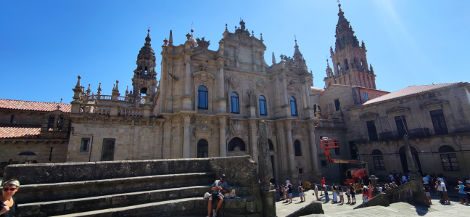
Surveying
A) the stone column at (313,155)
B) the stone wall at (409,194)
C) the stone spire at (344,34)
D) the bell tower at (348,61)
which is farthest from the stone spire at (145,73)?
the stone spire at (344,34)

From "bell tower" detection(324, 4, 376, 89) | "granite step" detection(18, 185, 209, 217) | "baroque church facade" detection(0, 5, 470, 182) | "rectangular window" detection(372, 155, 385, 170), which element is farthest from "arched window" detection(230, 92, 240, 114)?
"bell tower" detection(324, 4, 376, 89)

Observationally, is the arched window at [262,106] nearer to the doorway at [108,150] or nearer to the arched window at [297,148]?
the arched window at [297,148]

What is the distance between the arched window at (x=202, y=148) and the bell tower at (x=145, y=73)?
17457 mm

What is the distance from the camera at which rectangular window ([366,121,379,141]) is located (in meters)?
28.7

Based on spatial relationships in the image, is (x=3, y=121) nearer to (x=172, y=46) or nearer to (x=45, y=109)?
(x=45, y=109)

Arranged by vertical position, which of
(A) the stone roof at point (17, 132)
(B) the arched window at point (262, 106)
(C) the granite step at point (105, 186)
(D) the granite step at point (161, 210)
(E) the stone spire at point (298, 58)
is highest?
(E) the stone spire at point (298, 58)

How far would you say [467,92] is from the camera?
23000mm

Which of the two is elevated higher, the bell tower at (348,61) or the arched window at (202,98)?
the bell tower at (348,61)

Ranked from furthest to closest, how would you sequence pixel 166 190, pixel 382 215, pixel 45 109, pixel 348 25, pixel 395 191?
pixel 348 25 → pixel 45 109 → pixel 395 191 → pixel 382 215 → pixel 166 190

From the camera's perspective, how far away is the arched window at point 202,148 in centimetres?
2131

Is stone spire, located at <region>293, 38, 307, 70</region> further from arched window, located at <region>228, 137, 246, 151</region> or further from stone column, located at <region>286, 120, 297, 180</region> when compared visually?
arched window, located at <region>228, 137, 246, 151</region>

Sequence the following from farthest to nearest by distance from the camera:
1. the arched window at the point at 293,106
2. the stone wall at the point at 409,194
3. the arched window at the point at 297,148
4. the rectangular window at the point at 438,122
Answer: the arched window at the point at 293,106
the arched window at the point at 297,148
the rectangular window at the point at 438,122
the stone wall at the point at 409,194

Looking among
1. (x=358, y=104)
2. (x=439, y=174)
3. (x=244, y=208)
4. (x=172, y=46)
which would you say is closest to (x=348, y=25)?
(x=358, y=104)

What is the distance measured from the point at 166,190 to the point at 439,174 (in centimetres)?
2600
